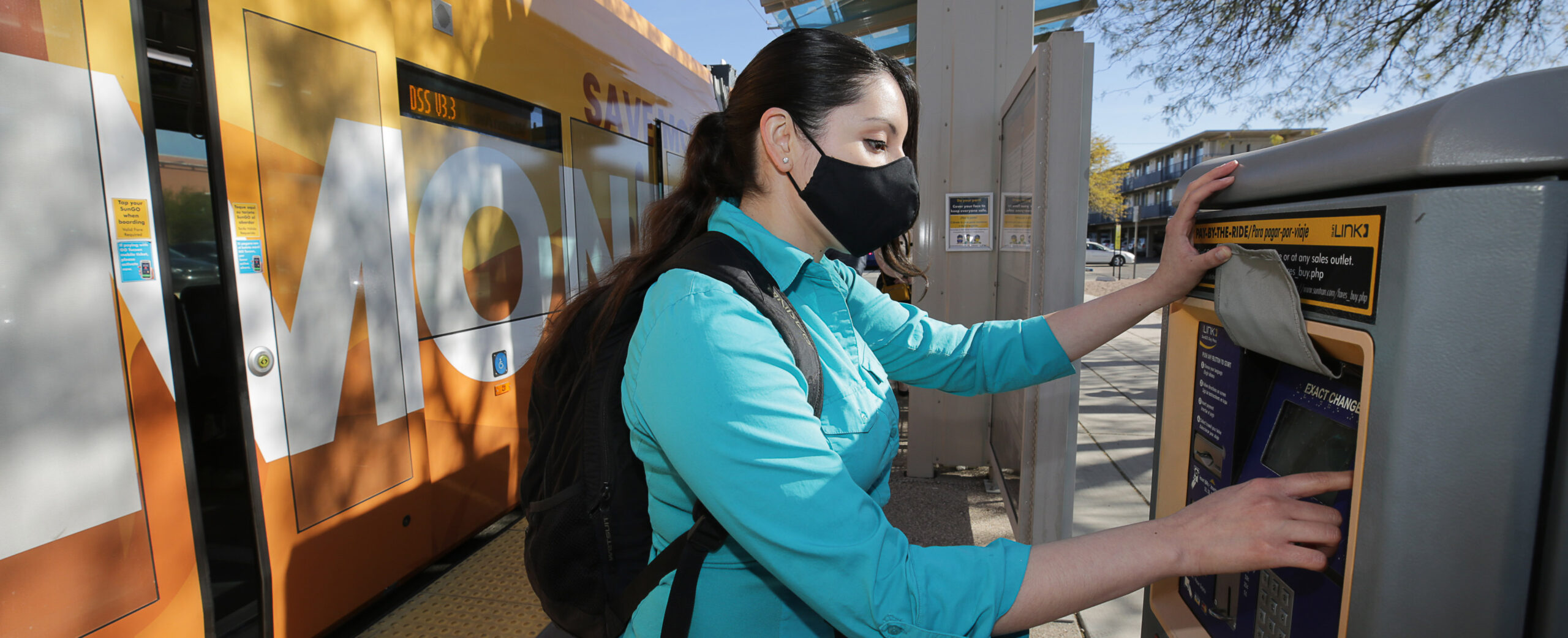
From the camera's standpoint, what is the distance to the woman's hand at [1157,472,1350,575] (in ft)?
2.86

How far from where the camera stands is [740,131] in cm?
140

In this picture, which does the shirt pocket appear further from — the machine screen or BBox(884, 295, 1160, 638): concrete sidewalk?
BBox(884, 295, 1160, 638): concrete sidewalk

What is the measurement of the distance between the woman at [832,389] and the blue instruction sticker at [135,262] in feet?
4.55

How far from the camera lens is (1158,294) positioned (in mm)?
1345

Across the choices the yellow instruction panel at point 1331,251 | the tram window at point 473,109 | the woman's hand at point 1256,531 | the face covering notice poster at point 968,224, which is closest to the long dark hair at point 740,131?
the yellow instruction panel at point 1331,251

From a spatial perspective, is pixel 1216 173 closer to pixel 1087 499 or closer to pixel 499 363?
pixel 499 363

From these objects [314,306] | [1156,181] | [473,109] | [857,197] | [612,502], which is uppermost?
[1156,181]

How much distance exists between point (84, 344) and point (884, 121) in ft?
6.74

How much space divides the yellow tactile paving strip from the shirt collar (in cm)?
187

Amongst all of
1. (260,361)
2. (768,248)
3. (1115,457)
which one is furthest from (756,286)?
(1115,457)

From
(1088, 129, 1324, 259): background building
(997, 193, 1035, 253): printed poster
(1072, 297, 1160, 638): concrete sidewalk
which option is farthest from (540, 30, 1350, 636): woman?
(1088, 129, 1324, 259): background building

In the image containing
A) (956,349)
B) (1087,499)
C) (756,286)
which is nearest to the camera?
(756,286)

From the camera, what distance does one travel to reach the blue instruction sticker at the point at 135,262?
6.06 ft

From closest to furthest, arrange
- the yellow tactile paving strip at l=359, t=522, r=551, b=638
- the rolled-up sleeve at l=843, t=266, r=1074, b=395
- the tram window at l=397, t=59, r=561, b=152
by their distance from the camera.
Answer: the rolled-up sleeve at l=843, t=266, r=1074, b=395
the yellow tactile paving strip at l=359, t=522, r=551, b=638
the tram window at l=397, t=59, r=561, b=152
